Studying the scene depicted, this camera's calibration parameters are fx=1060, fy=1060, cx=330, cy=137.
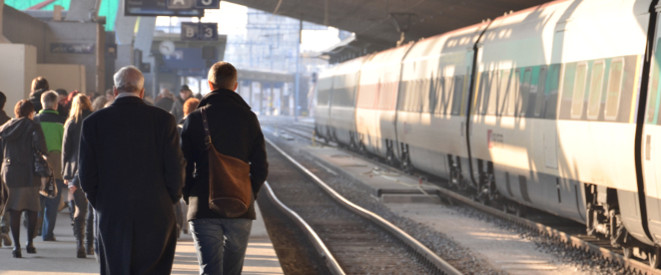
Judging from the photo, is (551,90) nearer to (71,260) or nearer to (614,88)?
(614,88)

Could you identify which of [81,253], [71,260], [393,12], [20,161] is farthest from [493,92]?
[393,12]

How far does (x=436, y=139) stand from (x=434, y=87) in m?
1.27

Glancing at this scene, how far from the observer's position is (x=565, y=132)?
13.4 m

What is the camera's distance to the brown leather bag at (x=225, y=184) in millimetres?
6570

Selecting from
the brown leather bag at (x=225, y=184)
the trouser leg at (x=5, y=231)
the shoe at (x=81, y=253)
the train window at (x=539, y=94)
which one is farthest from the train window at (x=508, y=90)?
the brown leather bag at (x=225, y=184)

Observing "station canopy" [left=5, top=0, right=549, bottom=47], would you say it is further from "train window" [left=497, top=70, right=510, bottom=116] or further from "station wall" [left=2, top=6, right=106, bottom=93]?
"train window" [left=497, top=70, right=510, bottom=116]

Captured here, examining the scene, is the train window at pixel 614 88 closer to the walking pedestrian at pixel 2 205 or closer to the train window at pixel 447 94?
the walking pedestrian at pixel 2 205

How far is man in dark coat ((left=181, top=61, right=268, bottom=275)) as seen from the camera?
6652mm

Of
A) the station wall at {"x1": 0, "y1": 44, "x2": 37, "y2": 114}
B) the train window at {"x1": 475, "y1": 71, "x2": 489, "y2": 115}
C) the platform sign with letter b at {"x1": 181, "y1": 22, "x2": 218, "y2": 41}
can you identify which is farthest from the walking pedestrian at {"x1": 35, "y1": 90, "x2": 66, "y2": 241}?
the platform sign with letter b at {"x1": 181, "y1": 22, "x2": 218, "y2": 41}

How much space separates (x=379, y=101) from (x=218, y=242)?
77.5 feet

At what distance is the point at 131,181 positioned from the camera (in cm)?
622

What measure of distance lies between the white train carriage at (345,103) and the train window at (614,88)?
23445mm

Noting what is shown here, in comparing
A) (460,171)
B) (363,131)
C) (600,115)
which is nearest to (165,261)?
(600,115)

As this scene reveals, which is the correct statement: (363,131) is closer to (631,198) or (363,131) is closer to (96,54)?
(96,54)
